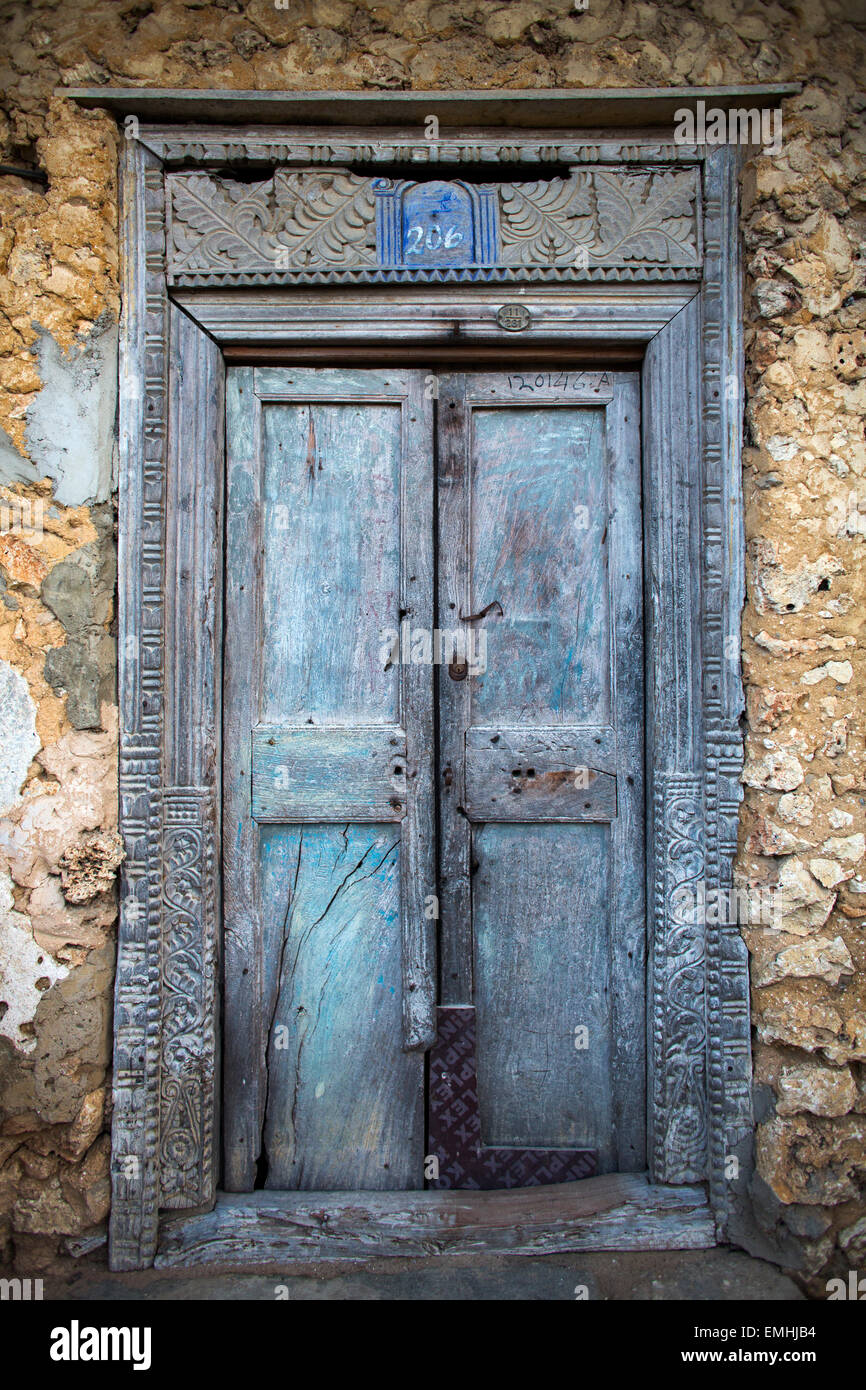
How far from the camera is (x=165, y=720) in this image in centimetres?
216

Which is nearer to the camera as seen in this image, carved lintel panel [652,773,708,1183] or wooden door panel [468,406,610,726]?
carved lintel panel [652,773,708,1183]

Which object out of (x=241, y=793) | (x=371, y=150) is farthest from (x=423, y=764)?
(x=371, y=150)

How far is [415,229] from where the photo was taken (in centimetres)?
217

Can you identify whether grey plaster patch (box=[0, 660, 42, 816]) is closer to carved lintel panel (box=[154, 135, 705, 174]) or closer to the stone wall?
the stone wall

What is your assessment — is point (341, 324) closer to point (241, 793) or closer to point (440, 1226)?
point (241, 793)

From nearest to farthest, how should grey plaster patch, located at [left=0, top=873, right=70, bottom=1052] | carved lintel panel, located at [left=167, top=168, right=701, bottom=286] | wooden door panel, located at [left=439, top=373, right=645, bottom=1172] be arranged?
grey plaster patch, located at [left=0, top=873, right=70, bottom=1052] → carved lintel panel, located at [left=167, top=168, right=701, bottom=286] → wooden door panel, located at [left=439, top=373, right=645, bottom=1172]

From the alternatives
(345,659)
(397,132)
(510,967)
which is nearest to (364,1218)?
(510,967)

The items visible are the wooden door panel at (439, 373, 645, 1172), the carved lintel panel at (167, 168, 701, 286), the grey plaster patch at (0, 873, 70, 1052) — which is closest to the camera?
the grey plaster patch at (0, 873, 70, 1052)

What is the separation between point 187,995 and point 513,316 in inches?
82.9

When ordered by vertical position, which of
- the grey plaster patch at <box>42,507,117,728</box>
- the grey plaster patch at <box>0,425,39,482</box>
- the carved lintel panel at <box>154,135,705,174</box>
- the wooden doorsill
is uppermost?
the carved lintel panel at <box>154,135,705,174</box>

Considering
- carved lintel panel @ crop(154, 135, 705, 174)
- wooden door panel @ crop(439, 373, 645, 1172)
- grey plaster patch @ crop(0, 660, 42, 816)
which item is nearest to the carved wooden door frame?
carved lintel panel @ crop(154, 135, 705, 174)

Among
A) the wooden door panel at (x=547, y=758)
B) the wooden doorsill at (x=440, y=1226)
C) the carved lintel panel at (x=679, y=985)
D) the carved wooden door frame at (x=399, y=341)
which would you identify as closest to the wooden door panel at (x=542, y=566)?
the wooden door panel at (x=547, y=758)

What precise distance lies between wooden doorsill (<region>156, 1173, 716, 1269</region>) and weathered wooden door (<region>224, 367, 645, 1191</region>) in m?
0.10

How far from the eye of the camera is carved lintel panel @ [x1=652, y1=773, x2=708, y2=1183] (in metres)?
2.15
